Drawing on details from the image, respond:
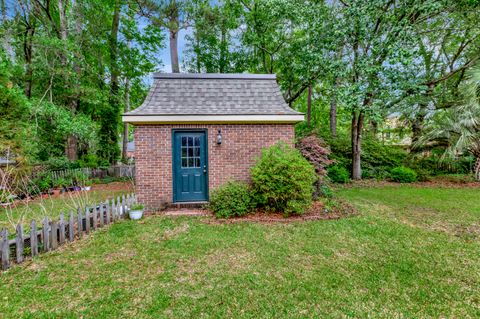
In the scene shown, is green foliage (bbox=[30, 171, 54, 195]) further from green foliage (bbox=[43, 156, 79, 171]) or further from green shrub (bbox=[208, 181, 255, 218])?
green shrub (bbox=[208, 181, 255, 218])

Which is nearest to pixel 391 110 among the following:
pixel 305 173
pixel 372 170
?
pixel 372 170

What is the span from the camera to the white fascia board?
19.8 feet

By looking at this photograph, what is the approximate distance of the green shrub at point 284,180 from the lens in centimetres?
568

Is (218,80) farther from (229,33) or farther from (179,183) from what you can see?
(229,33)

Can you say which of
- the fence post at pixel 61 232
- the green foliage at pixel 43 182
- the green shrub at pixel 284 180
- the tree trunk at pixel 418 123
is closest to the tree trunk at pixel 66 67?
the green foliage at pixel 43 182

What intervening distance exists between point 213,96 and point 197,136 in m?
1.38

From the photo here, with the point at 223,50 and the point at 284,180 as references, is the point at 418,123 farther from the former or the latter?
the point at 284,180

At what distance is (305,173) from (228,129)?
252 centimetres

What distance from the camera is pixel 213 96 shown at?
6875 millimetres

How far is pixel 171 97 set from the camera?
669 centimetres

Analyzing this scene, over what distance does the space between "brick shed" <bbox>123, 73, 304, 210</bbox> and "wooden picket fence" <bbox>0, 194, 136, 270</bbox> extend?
117 centimetres

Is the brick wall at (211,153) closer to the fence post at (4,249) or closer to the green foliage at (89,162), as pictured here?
the fence post at (4,249)

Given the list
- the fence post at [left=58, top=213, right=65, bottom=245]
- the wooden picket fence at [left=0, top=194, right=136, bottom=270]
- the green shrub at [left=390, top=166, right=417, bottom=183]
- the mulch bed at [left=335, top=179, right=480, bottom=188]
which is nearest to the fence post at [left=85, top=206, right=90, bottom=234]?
the wooden picket fence at [left=0, top=194, right=136, bottom=270]

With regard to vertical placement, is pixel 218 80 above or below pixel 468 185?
above
